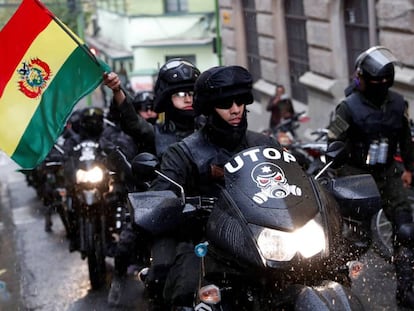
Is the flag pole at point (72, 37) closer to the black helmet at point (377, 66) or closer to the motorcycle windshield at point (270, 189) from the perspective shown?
the motorcycle windshield at point (270, 189)

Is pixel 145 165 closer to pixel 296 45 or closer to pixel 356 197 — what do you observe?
pixel 356 197

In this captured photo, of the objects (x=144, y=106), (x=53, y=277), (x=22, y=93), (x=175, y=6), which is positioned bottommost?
(x=175, y=6)

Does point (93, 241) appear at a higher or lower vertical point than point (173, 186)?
lower

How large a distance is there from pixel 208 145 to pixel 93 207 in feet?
12.2

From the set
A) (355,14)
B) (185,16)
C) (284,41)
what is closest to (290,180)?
(355,14)

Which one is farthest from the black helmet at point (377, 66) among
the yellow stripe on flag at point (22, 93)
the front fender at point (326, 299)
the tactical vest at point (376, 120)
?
the front fender at point (326, 299)

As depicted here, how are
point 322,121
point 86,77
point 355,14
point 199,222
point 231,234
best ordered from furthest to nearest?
point 322,121
point 355,14
point 86,77
point 199,222
point 231,234

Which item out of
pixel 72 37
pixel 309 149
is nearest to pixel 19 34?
pixel 72 37

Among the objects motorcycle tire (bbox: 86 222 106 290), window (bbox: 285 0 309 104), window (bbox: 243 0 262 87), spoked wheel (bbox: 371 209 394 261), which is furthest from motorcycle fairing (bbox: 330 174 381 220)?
window (bbox: 243 0 262 87)

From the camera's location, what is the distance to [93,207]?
7.88 meters

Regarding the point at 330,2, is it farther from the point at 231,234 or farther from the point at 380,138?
the point at 231,234

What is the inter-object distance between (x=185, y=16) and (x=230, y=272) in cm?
3121

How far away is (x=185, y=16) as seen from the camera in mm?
34344

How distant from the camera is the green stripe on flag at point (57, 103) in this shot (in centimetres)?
522
